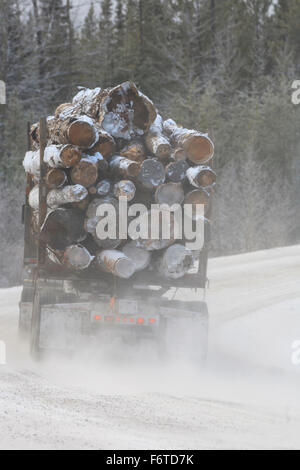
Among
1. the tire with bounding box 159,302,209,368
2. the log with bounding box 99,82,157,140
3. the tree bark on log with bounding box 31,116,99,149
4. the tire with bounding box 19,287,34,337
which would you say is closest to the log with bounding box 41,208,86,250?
the tree bark on log with bounding box 31,116,99,149

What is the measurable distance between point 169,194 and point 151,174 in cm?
30

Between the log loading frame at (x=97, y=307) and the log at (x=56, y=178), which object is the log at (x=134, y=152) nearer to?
the log at (x=56, y=178)

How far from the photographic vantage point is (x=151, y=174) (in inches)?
331

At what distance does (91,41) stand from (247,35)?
9.76 meters

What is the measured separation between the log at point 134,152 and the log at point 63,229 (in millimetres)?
803

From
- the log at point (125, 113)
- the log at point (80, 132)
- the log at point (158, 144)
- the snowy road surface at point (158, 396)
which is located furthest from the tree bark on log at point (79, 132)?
the snowy road surface at point (158, 396)

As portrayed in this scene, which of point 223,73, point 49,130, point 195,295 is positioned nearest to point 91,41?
point 223,73

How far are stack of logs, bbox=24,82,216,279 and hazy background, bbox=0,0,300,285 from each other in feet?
32.0

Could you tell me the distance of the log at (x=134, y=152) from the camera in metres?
8.59

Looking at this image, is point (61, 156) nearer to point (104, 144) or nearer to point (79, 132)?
point (79, 132)

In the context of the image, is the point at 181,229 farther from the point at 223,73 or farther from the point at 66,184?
the point at 223,73

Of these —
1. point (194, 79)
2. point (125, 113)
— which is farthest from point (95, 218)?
point (194, 79)
